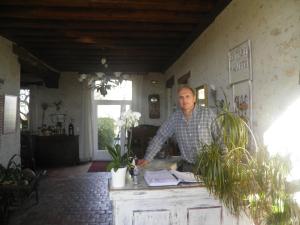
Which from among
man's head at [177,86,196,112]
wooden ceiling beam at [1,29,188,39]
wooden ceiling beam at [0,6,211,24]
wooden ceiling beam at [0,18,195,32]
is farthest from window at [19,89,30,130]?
man's head at [177,86,196,112]

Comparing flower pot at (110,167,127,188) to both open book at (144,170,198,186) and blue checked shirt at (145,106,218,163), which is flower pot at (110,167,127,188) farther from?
blue checked shirt at (145,106,218,163)

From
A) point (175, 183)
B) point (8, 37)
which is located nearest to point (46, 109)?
point (8, 37)

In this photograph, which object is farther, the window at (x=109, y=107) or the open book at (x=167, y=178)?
the window at (x=109, y=107)

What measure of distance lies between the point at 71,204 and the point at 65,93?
192 inches

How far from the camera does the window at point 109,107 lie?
29.8ft

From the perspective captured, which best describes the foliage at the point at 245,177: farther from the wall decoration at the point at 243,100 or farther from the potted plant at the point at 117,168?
the wall decoration at the point at 243,100

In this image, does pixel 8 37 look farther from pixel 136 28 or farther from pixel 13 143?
pixel 136 28

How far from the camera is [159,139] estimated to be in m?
2.73

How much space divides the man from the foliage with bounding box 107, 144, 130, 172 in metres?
0.41

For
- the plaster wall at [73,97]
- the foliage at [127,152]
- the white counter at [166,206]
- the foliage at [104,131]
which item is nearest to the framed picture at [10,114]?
the plaster wall at [73,97]

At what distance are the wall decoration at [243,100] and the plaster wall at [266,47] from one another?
9 cm

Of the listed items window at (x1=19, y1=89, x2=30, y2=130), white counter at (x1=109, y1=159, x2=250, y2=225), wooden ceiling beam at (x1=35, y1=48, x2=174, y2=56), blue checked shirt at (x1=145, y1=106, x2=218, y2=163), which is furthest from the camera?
window at (x1=19, y1=89, x2=30, y2=130)

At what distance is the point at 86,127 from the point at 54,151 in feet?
3.85

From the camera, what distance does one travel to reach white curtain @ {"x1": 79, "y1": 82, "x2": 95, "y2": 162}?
8695 millimetres
